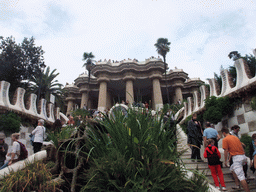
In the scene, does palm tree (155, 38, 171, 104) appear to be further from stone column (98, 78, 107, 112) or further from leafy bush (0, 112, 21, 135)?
leafy bush (0, 112, 21, 135)

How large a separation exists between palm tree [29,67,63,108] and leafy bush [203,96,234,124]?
75.6 feet

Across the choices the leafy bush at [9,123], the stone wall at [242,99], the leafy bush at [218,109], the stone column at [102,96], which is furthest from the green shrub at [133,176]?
the stone column at [102,96]

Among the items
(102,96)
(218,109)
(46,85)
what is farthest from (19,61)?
(218,109)

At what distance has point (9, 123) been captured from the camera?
9898 mm

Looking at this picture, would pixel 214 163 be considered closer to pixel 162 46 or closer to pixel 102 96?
pixel 102 96

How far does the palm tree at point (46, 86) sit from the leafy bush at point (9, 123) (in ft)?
54.9

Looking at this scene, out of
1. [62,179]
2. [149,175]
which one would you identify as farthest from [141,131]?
[62,179]

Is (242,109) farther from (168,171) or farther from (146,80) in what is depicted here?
(146,80)

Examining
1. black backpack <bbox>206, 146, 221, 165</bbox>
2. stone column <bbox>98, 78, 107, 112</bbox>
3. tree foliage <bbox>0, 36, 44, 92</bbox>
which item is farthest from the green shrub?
stone column <bbox>98, 78, 107, 112</bbox>

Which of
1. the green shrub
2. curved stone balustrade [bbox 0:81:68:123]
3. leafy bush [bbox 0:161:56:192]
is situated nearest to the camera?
the green shrub

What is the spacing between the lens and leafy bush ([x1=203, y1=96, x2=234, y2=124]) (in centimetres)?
875

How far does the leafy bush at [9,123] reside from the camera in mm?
9733

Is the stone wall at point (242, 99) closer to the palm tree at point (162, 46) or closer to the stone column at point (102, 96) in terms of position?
the palm tree at point (162, 46)

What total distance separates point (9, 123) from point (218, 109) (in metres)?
10.3
